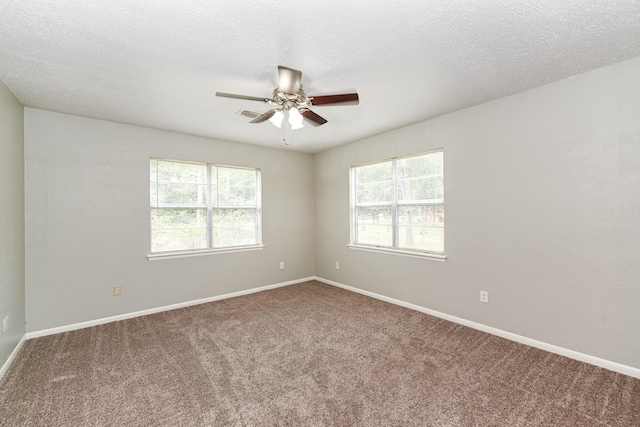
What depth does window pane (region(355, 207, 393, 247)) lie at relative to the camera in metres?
4.20

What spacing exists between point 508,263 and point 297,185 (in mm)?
3451

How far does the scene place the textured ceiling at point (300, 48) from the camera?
1.63m

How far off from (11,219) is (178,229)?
5.39 feet

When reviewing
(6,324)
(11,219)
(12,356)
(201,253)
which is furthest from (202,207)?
(12,356)

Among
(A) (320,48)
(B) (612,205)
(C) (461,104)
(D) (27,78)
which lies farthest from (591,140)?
(D) (27,78)

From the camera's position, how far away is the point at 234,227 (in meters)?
4.56

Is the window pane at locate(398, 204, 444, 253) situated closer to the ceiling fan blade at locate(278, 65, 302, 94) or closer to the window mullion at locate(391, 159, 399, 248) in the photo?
the window mullion at locate(391, 159, 399, 248)

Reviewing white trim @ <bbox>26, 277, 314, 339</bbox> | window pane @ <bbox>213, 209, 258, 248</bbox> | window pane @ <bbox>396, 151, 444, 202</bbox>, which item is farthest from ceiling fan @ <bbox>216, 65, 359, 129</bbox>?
white trim @ <bbox>26, 277, 314, 339</bbox>

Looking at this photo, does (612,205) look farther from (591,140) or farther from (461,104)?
(461,104)

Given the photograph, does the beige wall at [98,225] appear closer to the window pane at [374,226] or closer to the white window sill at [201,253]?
the white window sill at [201,253]

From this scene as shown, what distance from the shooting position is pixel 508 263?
2.87 metres

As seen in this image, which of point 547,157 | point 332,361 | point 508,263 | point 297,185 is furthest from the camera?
point 297,185

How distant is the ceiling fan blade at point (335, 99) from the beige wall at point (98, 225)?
99.9 inches

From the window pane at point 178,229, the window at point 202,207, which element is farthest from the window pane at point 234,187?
the window pane at point 178,229
